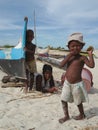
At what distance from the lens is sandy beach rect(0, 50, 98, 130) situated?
404cm

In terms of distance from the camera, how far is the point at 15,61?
7.23m

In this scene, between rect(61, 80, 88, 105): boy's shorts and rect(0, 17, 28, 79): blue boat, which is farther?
rect(0, 17, 28, 79): blue boat

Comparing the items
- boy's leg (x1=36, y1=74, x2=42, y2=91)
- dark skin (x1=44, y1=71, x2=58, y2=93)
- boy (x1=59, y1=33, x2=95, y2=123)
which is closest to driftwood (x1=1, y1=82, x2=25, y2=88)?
boy's leg (x1=36, y1=74, x2=42, y2=91)

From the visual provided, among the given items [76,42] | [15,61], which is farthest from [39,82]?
[76,42]

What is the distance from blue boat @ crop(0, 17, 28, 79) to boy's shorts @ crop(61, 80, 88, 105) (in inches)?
102

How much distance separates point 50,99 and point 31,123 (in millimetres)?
1536

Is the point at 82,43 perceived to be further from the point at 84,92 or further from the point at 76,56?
the point at 84,92

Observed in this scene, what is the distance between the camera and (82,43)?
4133 mm

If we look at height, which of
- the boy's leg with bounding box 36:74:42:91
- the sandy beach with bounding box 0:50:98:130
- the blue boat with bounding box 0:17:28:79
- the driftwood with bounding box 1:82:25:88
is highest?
the blue boat with bounding box 0:17:28:79

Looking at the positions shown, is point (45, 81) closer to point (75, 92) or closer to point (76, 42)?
point (75, 92)

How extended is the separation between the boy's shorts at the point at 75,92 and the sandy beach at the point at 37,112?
366mm

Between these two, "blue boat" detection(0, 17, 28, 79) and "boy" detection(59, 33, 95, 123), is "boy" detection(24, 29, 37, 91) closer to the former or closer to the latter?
"blue boat" detection(0, 17, 28, 79)

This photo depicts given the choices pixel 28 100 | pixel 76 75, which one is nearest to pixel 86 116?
pixel 76 75

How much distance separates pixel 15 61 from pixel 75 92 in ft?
11.1
